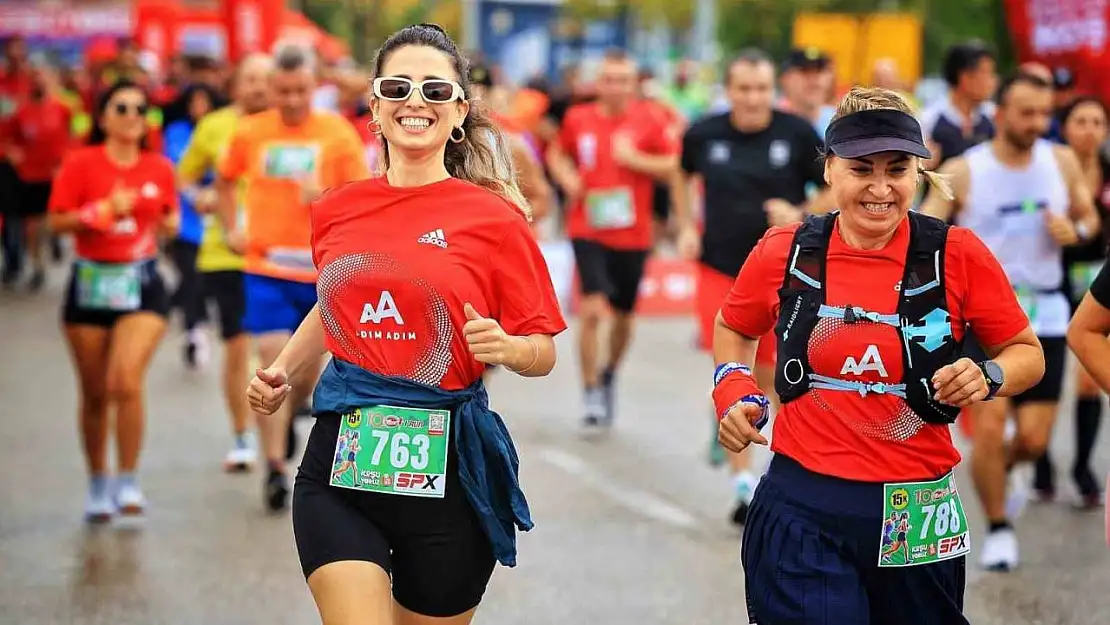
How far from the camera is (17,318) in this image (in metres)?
17.8

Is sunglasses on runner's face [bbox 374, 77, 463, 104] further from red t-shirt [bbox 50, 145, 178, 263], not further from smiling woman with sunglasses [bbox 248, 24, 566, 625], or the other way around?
red t-shirt [bbox 50, 145, 178, 263]

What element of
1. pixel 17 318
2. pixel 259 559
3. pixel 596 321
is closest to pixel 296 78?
pixel 259 559

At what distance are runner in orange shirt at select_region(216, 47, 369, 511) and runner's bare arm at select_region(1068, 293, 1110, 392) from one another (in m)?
4.71

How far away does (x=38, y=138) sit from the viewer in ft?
65.5

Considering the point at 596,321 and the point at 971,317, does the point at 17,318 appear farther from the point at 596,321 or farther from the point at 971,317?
the point at 971,317

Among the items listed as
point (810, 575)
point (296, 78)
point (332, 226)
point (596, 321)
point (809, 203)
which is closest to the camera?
point (810, 575)

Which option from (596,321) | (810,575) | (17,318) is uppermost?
(810,575)

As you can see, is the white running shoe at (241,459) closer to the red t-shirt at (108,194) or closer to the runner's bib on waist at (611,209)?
the red t-shirt at (108,194)

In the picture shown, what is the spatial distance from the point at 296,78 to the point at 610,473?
2958 mm

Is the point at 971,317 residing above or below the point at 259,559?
above

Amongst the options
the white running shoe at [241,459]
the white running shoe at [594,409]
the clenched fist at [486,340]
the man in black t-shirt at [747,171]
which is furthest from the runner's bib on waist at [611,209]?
the clenched fist at [486,340]

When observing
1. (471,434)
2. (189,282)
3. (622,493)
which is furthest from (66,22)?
(471,434)

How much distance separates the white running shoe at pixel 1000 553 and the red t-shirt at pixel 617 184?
4741 millimetres

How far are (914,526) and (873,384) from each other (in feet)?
1.20
